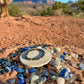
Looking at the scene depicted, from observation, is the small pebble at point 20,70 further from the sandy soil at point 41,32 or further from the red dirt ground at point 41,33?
the sandy soil at point 41,32

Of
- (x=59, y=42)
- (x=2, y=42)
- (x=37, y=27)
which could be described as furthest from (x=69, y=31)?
(x=2, y=42)

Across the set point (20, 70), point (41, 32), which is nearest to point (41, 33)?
point (41, 32)

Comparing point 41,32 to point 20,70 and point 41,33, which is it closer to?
point 41,33

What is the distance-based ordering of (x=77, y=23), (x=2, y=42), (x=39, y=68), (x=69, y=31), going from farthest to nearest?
(x=77, y=23)
(x=69, y=31)
(x=2, y=42)
(x=39, y=68)

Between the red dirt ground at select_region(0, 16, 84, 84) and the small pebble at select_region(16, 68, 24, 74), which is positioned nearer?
the small pebble at select_region(16, 68, 24, 74)

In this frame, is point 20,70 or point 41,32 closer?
point 20,70

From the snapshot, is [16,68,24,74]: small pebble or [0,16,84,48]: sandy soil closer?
[16,68,24,74]: small pebble

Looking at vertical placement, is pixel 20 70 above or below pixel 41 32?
below

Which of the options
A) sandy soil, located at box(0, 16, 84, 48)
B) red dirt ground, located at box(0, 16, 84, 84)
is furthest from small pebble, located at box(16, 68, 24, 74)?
sandy soil, located at box(0, 16, 84, 48)

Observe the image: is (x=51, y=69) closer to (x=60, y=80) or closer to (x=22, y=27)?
(x=60, y=80)

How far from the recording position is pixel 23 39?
4.35 metres

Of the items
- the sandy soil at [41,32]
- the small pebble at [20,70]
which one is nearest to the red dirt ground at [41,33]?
the sandy soil at [41,32]

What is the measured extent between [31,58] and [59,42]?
2.18 m

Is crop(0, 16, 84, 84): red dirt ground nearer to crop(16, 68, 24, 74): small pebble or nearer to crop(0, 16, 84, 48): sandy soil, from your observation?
crop(0, 16, 84, 48): sandy soil
